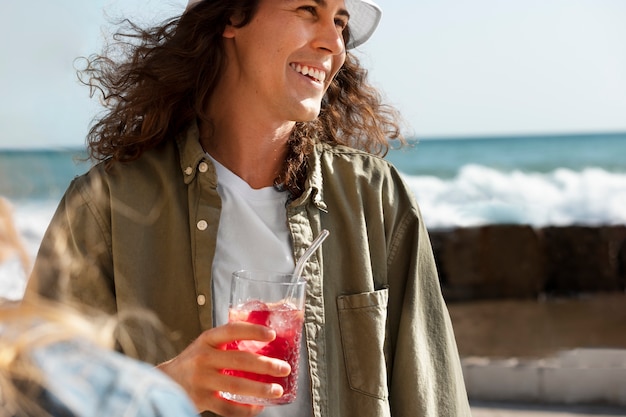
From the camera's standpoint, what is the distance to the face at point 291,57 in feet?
6.35

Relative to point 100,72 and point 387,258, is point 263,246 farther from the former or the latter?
point 100,72

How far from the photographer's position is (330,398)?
74.1 inches

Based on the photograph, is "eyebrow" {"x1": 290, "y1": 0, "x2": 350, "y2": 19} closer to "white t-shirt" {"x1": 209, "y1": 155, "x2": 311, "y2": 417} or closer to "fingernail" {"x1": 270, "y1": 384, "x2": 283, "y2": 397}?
"white t-shirt" {"x1": 209, "y1": 155, "x2": 311, "y2": 417}

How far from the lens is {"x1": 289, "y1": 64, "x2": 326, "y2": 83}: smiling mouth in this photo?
6.43 ft

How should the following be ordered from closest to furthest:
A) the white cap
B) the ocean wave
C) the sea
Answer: the white cap
the ocean wave
the sea

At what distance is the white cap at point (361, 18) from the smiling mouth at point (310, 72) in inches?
8.1

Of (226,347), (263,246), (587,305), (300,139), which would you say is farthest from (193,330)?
(587,305)

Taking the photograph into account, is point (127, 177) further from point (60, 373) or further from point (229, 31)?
point (60, 373)

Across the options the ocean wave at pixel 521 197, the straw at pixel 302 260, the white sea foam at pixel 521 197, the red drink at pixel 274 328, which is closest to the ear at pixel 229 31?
the straw at pixel 302 260

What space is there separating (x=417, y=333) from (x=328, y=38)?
2.01ft

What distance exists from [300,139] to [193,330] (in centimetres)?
46

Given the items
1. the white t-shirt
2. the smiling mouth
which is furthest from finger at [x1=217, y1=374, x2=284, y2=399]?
the smiling mouth

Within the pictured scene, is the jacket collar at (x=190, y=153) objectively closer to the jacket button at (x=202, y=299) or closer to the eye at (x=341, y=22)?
the jacket button at (x=202, y=299)

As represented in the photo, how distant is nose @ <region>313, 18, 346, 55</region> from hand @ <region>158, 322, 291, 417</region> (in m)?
0.67
